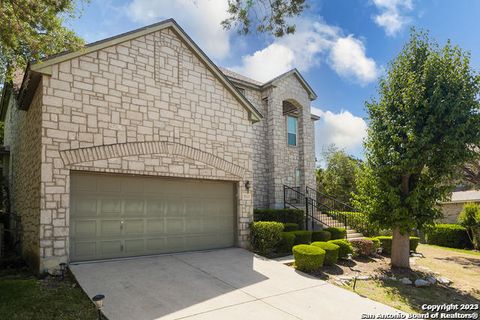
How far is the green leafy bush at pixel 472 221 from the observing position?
16.1 meters

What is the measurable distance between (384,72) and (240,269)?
8003 millimetres

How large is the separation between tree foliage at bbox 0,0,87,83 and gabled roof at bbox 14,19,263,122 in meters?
0.26

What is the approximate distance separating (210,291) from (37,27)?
7.64 meters

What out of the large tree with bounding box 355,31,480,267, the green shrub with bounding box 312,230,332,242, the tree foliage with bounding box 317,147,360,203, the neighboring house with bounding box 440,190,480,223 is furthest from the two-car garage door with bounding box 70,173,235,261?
the neighboring house with bounding box 440,190,480,223

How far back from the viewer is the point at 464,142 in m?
8.85

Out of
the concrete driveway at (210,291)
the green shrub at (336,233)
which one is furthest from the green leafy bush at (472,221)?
the concrete driveway at (210,291)

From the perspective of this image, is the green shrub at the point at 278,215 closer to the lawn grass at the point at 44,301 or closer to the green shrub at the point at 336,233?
the green shrub at the point at 336,233

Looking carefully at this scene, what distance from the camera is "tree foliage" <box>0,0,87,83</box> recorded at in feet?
22.4

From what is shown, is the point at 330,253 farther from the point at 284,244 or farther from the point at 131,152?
the point at 131,152

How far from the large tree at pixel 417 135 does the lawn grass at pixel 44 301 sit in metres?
8.46

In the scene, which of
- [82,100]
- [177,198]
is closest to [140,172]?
[177,198]

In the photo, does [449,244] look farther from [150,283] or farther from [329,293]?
[150,283]

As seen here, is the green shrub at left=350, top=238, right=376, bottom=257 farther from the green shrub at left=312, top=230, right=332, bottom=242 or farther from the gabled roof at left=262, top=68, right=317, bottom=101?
the gabled roof at left=262, top=68, right=317, bottom=101

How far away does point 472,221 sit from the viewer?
1636 centimetres
